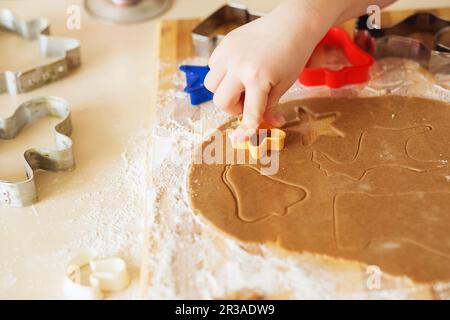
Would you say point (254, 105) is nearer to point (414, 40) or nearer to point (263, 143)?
point (263, 143)

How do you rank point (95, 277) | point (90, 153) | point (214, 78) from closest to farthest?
point (95, 277), point (214, 78), point (90, 153)

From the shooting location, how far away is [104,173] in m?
1.00

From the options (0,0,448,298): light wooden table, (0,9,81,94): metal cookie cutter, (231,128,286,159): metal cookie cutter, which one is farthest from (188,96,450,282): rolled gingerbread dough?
(0,9,81,94): metal cookie cutter

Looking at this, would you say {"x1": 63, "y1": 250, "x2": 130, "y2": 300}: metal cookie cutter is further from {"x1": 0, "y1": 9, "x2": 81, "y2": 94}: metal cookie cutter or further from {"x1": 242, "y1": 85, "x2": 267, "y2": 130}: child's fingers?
{"x1": 0, "y1": 9, "x2": 81, "y2": 94}: metal cookie cutter

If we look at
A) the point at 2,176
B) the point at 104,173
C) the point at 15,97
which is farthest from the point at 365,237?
the point at 15,97

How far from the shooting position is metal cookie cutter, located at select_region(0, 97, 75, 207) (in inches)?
36.7

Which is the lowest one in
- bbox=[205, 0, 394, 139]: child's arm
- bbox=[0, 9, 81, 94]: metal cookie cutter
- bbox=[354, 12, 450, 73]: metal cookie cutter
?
bbox=[0, 9, 81, 94]: metal cookie cutter

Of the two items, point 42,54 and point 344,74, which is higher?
point 344,74

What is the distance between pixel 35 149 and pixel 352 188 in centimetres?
48

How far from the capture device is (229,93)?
3.00ft

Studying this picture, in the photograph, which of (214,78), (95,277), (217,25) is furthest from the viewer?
(217,25)

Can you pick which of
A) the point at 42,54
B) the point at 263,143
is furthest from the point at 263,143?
the point at 42,54

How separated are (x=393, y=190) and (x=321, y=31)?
256 millimetres

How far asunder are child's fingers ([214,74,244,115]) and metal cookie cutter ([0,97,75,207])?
9.9 inches
